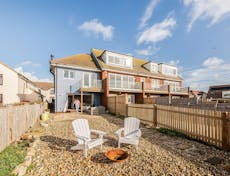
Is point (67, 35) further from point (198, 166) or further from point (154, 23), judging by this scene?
point (198, 166)

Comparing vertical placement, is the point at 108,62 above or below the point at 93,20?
below

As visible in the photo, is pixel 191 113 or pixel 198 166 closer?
pixel 198 166

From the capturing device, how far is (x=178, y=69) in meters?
32.3

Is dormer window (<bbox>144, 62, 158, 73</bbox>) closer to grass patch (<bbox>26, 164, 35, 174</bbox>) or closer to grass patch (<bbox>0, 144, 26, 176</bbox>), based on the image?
grass patch (<bbox>0, 144, 26, 176</bbox>)

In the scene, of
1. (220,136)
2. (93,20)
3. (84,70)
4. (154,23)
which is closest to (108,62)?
(84,70)

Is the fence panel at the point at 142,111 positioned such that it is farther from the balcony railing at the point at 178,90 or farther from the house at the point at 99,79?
the balcony railing at the point at 178,90

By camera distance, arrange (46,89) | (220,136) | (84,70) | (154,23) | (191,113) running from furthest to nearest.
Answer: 1. (46,89)
2. (84,70)
3. (154,23)
4. (191,113)
5. (220,136)

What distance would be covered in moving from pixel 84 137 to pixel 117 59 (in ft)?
64.3

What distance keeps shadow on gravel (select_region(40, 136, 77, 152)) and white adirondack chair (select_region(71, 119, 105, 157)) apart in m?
0.74

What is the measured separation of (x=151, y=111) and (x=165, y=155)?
5.20 metres

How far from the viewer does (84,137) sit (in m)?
4.83

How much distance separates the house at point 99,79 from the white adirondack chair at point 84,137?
39.8 ft

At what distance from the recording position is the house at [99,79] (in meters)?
18.4

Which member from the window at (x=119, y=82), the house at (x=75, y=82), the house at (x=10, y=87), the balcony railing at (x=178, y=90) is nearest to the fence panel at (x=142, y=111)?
the house at (x=75, y=82)
